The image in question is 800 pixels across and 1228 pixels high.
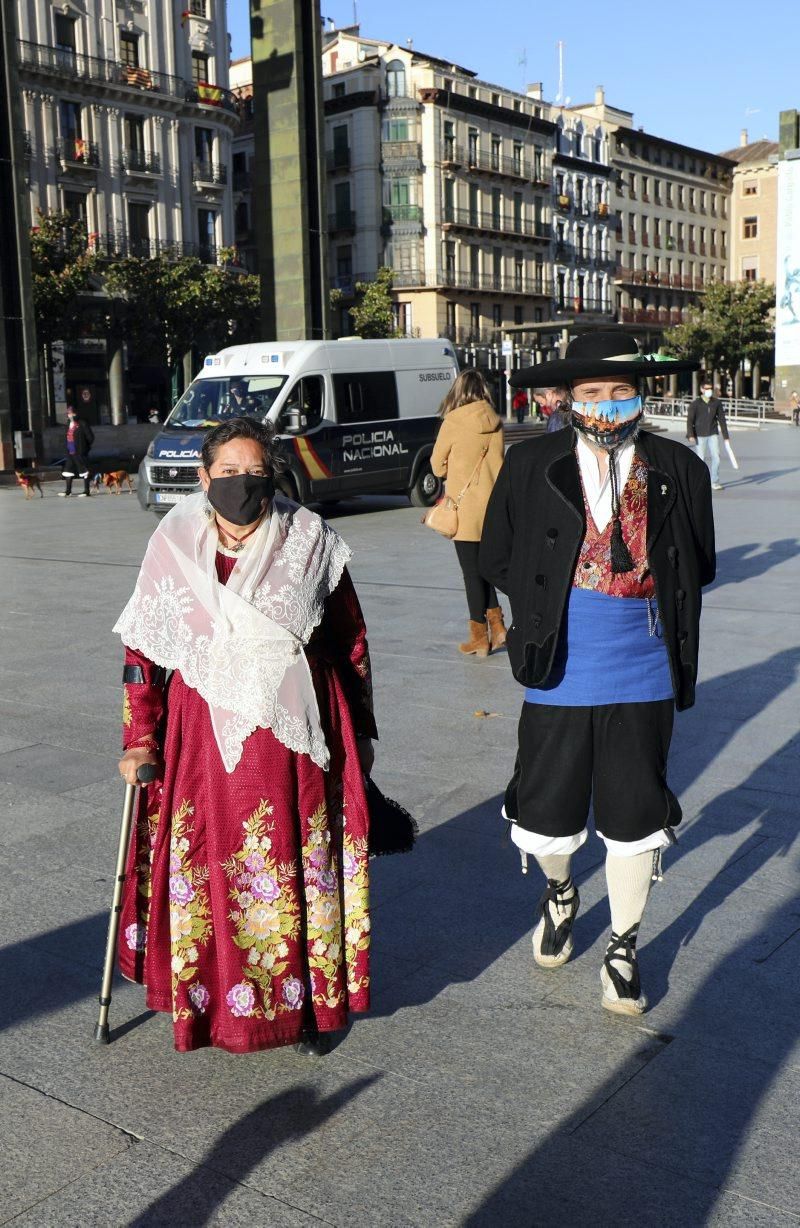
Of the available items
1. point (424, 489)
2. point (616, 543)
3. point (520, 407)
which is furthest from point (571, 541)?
point (520, 407)

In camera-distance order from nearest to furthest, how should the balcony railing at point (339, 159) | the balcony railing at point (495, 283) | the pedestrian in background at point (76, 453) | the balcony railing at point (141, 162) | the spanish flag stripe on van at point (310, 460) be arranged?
1. the spanish flag stripe on van at point (310, 460)
2. the pedestrian in background at point (76, 453)
3. the balcony railing at point (141, 162)
4. the balcony railing at point (339, 159)
5. the balcony railing at point (495, 283)

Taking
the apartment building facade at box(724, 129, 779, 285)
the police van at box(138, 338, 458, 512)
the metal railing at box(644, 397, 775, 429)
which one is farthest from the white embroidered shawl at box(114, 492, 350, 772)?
the apartment building facade at box(724, 129, 779, 285)

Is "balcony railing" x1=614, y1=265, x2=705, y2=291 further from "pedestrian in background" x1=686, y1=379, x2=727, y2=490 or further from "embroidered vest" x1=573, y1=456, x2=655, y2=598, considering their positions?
"embroidered vest" x1=573, y1=456, x2=655, y2=598

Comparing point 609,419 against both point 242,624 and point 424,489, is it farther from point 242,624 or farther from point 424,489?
point 424,489

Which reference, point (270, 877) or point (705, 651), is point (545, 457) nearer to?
point (270, 877)

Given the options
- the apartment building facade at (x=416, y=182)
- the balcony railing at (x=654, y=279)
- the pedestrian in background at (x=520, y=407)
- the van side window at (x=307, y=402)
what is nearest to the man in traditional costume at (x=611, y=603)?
the van side window at (x=307, y=402)

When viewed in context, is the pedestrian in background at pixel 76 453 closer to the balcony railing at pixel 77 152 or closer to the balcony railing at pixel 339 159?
the balcony railing at pixel 77 152

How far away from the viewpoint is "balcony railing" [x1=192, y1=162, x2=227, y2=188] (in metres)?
50.1

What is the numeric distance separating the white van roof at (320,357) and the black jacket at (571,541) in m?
13.9

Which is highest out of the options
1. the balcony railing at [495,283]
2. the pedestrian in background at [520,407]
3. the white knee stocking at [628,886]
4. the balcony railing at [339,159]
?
the balcony railing at [339,159]

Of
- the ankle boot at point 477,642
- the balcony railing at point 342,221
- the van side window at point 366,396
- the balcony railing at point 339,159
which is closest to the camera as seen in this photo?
the ankle boot at point 477,642

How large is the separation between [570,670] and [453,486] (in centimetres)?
462

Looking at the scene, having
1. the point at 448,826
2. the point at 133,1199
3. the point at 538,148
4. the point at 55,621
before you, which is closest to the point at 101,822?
the point at 448,826

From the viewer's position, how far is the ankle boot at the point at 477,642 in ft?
25.9
